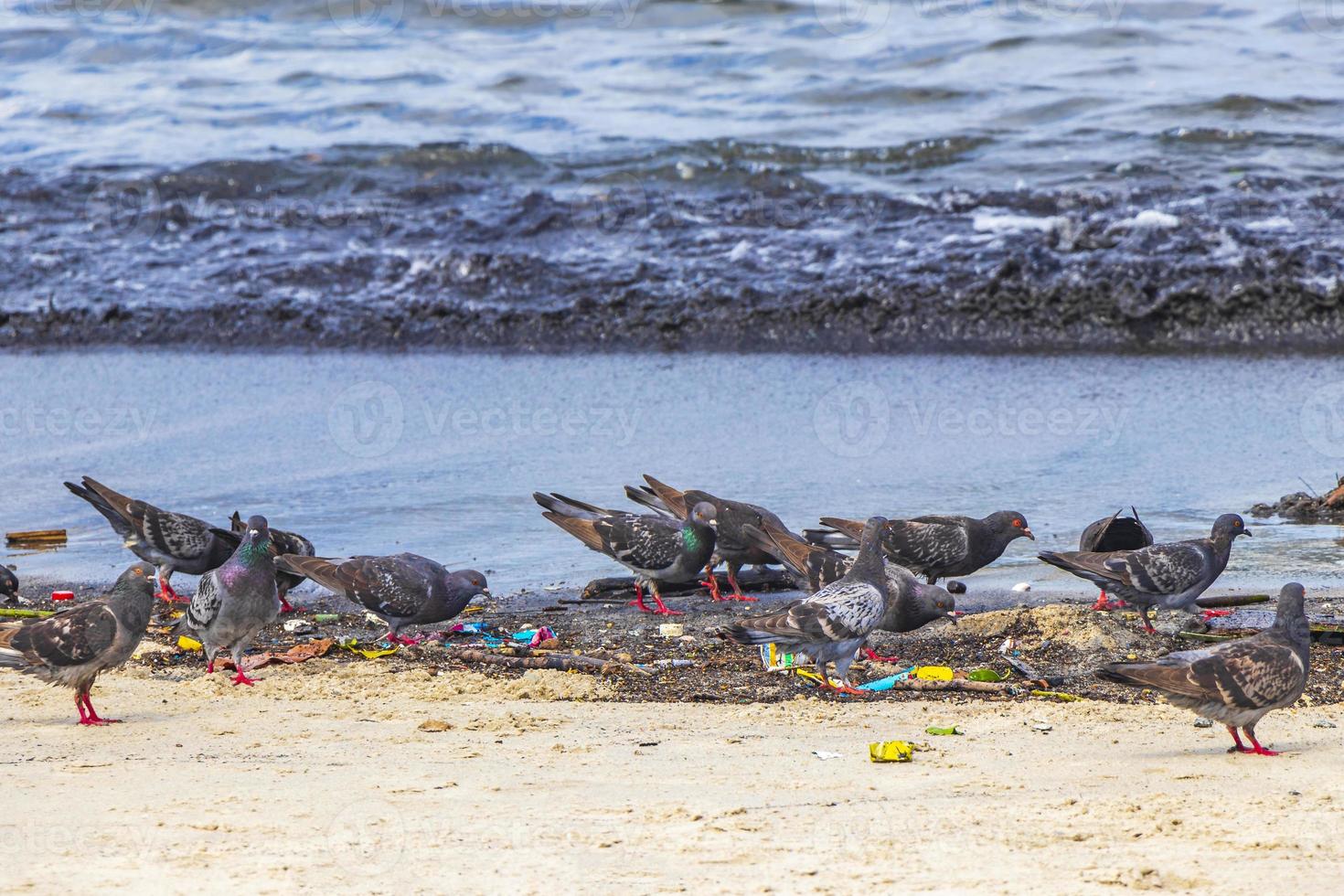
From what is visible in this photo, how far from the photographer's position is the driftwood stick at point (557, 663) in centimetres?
652

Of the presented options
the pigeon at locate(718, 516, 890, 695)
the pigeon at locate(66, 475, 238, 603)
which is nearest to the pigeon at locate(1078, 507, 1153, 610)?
the pigeon at locate(718, 516, 890, 695)

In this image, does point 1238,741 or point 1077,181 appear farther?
point 1077,181

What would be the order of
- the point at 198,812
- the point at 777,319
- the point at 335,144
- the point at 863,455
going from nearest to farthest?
the point at 198,812 < the point at 863,455 < the point at 777,319 < the point at 335,144

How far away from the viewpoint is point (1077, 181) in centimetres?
1606

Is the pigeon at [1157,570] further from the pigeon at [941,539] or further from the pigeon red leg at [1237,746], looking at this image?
the pigeon red leg at [1237,746]

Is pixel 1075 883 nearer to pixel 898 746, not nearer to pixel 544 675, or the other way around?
pixel 898 746

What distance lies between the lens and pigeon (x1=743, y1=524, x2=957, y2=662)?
709 centimetres

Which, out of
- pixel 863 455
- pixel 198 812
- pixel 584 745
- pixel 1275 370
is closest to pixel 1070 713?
pixel 584 745

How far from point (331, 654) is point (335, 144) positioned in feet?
42.1

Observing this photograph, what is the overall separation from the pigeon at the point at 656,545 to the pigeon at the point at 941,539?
549 millimetres

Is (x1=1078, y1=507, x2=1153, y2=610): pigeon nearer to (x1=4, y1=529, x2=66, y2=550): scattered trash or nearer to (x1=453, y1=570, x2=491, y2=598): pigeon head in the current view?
(x1=453, y1=570, x2=491, y2=598): pigeon head

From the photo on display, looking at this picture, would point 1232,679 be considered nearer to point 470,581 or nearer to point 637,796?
point 637,796

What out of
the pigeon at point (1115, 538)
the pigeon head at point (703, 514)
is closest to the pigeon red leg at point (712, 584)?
the pigeon head at point (703, 514)

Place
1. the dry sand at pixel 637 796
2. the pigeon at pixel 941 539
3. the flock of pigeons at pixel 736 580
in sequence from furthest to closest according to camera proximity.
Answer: the pigeon at pixel 941 539
the flock of pigeons at pixel 736 580
the dry sand at pixel 637 796
